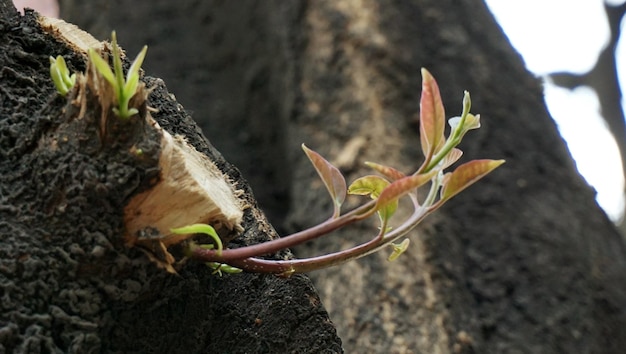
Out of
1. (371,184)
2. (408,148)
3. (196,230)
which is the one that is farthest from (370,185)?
(408,148)

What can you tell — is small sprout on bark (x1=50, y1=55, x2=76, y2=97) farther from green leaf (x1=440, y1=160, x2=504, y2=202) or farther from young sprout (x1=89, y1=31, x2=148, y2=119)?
green leaf (x1=440, y1=160, x2=504, y2=202)

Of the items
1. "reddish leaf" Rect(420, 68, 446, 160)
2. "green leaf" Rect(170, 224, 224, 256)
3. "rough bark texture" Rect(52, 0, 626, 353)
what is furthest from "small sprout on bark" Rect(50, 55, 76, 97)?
"rough bark texture" Rect(52, 0, 626, 353)

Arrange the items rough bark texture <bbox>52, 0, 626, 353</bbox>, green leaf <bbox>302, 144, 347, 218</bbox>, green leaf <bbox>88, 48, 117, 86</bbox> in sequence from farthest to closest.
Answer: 1. rough bark texture <bbox>52, 0, 626, 353</bbox>
2. green leaf <bbox>302, 144, 347, 218</bbox>
3. green leaf <bbox>88, 48, 117, 86</bbox>

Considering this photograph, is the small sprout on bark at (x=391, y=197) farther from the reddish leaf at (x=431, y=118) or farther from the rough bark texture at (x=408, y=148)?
the rough bark texture at (x=408, y=148)

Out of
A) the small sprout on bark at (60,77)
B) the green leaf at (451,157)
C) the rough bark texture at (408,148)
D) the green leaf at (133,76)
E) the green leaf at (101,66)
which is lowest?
the rough bark texture at (408,148)

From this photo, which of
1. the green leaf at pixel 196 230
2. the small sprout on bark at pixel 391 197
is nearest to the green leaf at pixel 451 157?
the small sprout on bark at pixel 391 197

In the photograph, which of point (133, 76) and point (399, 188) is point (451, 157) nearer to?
point (399, 188)

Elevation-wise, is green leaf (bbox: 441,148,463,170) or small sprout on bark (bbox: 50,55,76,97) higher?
small sprout on bark (bbox: 50,55,76,97)
